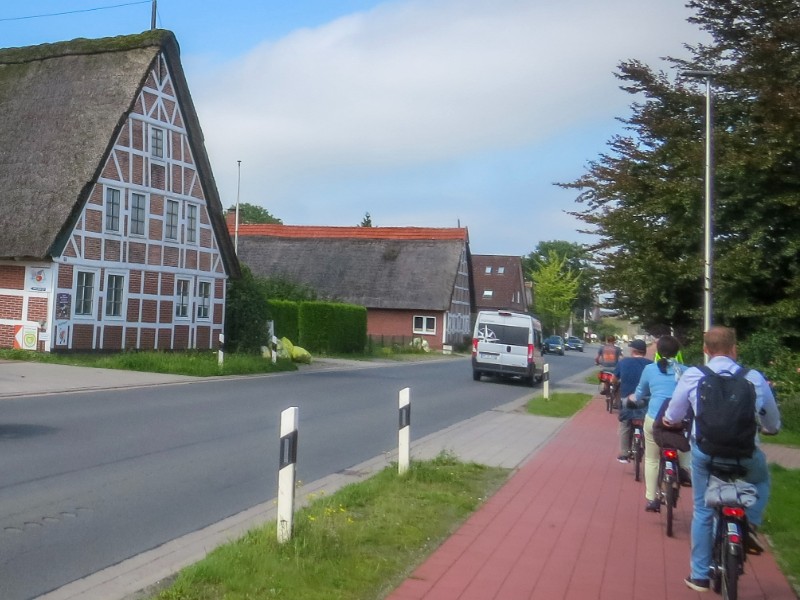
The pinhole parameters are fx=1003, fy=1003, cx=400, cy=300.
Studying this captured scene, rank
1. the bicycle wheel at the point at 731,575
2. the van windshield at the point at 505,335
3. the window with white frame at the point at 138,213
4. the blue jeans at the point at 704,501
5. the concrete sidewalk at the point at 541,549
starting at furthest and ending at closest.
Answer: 1. the van windshield at the point at 505,335
2. the window with white frame at the point at 138,213
3. the concrete sidewalk at the point at 541,549
4. the blue jeans at the point at 704,501
5. the bicycle wheel at the point at 731,575

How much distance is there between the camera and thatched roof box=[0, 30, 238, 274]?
27.7m

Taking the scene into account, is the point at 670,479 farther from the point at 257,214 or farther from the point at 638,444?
the point at 257,214

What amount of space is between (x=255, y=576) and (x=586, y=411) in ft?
57.3

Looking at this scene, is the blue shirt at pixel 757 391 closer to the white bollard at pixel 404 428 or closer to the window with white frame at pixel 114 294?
the white bollard at pixel 404 428

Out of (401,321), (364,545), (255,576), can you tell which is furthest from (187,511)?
(401,321)

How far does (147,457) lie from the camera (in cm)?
1156

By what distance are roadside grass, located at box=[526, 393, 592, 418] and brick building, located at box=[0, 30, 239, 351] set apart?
1325 centimetres

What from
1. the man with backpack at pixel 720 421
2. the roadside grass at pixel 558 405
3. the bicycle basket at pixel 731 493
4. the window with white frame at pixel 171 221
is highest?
the window with white frame at pixel 171 221

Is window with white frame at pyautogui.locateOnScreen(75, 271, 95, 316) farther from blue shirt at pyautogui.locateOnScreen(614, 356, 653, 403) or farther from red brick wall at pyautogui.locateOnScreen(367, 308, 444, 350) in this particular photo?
red brick wall at pyautogui.locateOnScreen(367, 308, 444, 350)

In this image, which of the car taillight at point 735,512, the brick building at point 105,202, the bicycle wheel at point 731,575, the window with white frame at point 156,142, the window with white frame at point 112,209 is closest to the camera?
the bicycle wheel at point 731,575

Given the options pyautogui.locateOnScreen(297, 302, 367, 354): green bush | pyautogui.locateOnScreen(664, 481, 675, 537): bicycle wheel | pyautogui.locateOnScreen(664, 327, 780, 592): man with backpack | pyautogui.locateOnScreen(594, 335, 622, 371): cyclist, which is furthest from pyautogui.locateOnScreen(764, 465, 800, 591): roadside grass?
pyautogui.locateOnScreen(297, 302, 367, 354): green bush

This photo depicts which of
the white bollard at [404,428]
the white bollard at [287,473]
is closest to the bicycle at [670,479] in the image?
the white bollard at [404,428]

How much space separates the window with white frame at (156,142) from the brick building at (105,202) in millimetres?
39

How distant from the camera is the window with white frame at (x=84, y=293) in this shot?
28.8 metres
